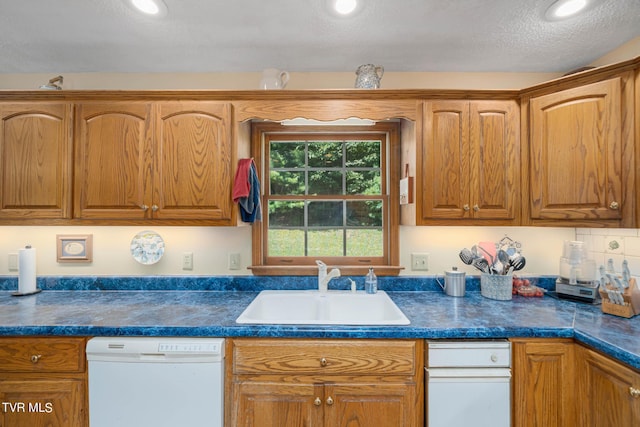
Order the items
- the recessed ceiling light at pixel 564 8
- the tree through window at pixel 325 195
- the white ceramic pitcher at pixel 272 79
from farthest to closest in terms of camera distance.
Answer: the tree through window at pixel 325 195, the white ceramic pitcher at pixel 272 79, the recessed ceiling light at pixel 564 8

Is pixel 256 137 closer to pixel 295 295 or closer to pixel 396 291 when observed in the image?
pixel 295 295

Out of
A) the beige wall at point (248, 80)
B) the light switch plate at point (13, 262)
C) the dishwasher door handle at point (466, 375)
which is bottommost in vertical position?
the dishwasher door handle at point (466, 375)

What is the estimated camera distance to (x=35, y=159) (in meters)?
1.68

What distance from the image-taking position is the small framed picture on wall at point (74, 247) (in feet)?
6.46

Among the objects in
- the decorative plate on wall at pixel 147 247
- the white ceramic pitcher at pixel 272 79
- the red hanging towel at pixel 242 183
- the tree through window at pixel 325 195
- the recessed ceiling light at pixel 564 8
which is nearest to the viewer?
the recessed ceiling light at pixel 564 8

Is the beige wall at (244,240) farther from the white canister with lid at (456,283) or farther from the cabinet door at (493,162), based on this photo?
the cabinet door at (493,162)

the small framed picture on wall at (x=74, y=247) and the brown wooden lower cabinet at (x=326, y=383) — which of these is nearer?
the brown wooden lower cabinet at (x=326, y=383)

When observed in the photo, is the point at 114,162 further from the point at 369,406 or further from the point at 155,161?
the point at 369,406

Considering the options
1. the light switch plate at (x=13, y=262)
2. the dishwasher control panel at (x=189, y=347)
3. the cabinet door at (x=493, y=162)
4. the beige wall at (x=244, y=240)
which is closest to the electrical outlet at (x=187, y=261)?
the beige wall at (x=244, y=240)

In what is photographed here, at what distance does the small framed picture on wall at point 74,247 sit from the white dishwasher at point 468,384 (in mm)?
2159

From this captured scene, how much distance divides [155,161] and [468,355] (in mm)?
1850

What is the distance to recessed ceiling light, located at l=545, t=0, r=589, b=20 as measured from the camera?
1382 mm

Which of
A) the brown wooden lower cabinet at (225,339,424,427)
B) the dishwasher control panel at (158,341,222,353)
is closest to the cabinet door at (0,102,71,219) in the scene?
the dishwasher control panel at (158,341,222,353)

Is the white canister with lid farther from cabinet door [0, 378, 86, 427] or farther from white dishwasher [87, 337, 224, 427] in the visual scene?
cabinet door [0, 378, 86, 427]
